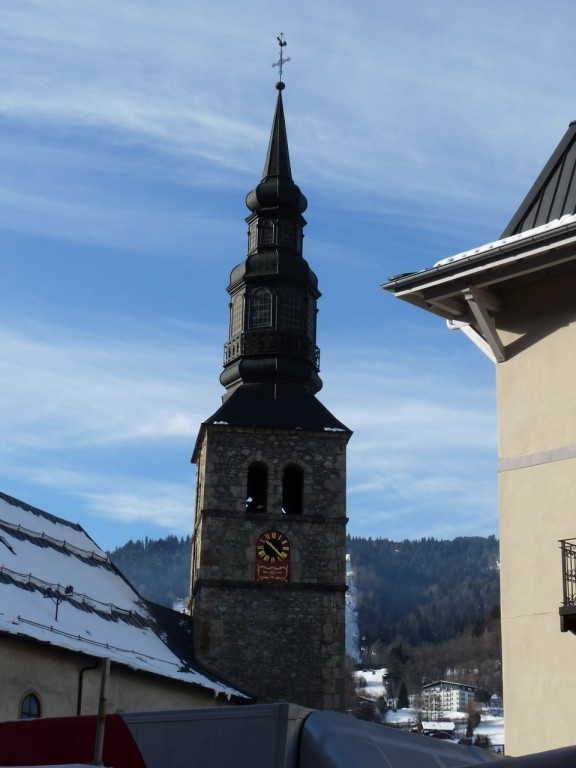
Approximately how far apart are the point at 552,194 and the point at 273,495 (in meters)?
22.6

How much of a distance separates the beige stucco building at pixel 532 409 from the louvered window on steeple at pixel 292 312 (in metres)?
23.7

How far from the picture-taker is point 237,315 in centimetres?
4269

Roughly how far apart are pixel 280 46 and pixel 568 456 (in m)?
33.2

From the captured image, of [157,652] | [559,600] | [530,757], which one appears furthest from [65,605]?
[530,757]

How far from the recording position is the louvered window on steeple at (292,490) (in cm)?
3991

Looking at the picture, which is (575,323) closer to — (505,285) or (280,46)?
(505,285)

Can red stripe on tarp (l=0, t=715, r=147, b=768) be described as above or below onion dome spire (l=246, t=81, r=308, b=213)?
below

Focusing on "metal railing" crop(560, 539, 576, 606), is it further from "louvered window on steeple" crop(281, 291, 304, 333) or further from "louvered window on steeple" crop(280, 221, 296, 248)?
"louvered window on steeple" crop(280, 221, 296, 248)

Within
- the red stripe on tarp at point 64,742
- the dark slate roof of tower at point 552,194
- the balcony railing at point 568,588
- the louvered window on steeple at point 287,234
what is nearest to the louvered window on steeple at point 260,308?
the louvered window on steeple at point 287,234

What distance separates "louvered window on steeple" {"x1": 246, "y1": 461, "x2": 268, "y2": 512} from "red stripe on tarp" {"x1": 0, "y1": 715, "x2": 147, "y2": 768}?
89.0ft

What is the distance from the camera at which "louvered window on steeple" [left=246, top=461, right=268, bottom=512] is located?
3992cm

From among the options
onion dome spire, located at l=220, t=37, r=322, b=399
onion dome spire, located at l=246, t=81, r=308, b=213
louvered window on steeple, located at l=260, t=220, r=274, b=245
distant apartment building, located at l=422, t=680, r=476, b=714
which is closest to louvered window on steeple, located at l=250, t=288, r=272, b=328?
onion dome spire, located at l=220, t=37, r=322, b=399

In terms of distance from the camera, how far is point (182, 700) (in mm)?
32125

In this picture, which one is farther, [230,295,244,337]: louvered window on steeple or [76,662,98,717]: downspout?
[230,295,244,337]: louvered window on steeple
